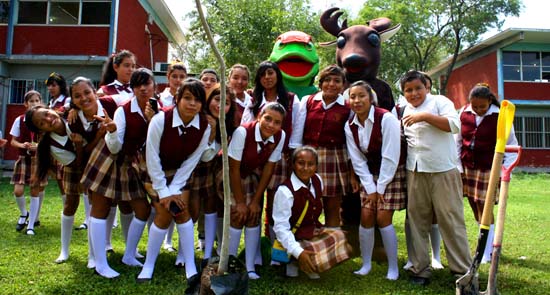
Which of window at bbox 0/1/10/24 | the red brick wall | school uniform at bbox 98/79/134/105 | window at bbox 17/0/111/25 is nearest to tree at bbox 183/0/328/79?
window at bbox 17/0/111/25

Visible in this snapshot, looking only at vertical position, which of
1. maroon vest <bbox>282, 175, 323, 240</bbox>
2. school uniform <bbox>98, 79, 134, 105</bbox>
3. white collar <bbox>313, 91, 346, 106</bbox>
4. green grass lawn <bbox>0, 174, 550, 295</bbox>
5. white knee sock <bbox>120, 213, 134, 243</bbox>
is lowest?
green grass lawn <bbox>0, 174, 550, 295</bbox>

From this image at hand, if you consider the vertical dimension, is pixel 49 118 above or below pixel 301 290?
above

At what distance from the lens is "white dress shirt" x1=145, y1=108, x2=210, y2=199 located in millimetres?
3186

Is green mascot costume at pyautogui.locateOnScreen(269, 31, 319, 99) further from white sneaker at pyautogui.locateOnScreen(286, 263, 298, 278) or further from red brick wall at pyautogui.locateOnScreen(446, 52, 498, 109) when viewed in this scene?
red brick wall at pyautogui.locateOnScreen(446, 52, 498, 109)

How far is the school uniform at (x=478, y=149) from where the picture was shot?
164 inches

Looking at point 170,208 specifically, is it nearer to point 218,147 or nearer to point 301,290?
point 218,147

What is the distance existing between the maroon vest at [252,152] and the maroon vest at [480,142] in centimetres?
196

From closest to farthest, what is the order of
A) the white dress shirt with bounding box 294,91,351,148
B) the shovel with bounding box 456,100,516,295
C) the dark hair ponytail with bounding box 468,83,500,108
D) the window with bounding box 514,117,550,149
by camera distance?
the shovel with bounding box 456,100,516,295, the white dress shirt with bounding box 294,91,351,148, the dark hair ponytail with bounding box 468,83,500,108, the window with bounding box 514,117,550,149

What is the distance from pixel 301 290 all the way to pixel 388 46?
18.3m

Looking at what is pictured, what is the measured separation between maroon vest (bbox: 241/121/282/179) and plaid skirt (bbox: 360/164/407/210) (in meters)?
0.84

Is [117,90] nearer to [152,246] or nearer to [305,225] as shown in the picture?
[152,246]

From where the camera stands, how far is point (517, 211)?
7.73 meters

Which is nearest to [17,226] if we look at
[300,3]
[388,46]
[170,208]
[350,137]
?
[170,208]

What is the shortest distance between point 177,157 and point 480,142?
9.26 ft
